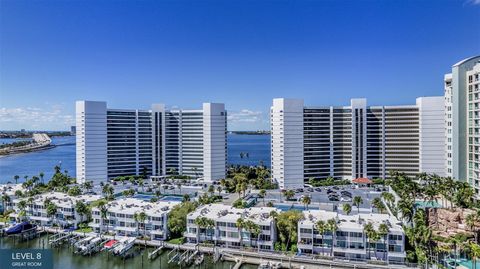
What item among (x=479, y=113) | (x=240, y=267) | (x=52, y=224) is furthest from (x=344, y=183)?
(x=52, y=224)

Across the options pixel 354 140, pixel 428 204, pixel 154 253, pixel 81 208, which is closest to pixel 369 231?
pixel 428 204

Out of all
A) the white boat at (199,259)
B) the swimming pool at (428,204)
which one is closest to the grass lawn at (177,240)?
the white boat at (199,259)

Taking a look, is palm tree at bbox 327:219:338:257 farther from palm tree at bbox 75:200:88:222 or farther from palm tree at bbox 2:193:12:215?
palm tree at bbox 2:193:12:215

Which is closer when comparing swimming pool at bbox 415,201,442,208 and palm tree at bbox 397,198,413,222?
palm tree at bbox 397,198,413,222

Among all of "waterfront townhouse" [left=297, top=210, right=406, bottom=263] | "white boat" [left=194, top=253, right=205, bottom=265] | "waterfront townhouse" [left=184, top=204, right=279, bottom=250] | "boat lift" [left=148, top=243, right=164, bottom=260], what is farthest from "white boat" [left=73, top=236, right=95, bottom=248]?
"waterfront townhouse" [left=297, top=210, right=406, bottom=263]

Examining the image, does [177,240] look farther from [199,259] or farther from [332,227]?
[332,227]

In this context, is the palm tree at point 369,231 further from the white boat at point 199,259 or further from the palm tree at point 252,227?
the white boat at point 199,259
